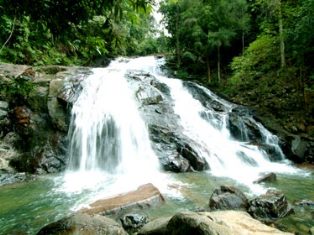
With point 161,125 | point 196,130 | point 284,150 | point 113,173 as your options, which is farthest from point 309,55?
point 113,173

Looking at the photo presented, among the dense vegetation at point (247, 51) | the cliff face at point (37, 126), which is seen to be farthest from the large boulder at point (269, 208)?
the cliff face at point (37, 126)

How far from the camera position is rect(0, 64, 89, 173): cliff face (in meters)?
11.2

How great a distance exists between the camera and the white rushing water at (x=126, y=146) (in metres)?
9.86

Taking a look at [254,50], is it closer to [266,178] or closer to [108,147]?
[108,147]

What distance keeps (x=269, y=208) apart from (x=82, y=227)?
3434mm

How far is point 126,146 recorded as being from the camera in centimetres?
1160

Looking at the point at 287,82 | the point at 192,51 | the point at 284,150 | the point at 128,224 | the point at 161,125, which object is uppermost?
the point at 192,51

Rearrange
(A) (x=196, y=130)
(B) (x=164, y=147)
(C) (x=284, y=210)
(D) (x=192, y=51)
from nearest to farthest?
(C) (x=284, y=210) < (B) (x=164, y=147) < (A) (x=196, y=130) < (D) (x=192, y=51)

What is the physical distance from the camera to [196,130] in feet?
42.7

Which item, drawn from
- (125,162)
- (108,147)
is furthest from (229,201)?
(108,147)

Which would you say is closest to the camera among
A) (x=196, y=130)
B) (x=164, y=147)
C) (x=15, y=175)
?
(x=15, y=175)

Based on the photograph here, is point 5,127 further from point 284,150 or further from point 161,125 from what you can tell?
point 284,150

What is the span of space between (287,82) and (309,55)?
1.40 m

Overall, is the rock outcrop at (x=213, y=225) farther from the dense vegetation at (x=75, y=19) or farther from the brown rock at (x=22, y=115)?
the brown rock at (x=22, y=115)
